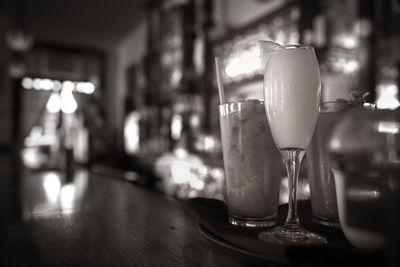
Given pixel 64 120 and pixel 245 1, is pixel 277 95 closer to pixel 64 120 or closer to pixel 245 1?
pixel 64 120

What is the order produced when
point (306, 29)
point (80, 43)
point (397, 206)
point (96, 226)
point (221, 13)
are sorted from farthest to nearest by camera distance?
point (80, 43), point (221, 13), point (306, 29), point (96, 226), point (397, 206)

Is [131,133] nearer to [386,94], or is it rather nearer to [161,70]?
[161,70]

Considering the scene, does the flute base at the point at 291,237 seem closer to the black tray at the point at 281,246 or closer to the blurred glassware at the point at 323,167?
the black tray at the point at 281,246

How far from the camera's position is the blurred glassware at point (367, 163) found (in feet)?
1.31

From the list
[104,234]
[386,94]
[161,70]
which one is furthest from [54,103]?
[161,70]

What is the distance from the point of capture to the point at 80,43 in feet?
29.5

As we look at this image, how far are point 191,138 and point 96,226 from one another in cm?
379

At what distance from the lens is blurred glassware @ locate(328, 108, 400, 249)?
40 cm

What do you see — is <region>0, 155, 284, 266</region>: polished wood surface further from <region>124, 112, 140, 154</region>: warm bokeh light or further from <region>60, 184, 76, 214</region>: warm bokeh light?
<region>124, 112, 140, 154</region>: warm bokeh light

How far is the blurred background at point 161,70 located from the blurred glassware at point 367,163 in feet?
1.03

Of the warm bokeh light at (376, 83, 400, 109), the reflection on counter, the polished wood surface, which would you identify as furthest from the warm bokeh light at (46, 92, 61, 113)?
the warm bokeh light at (376, 83, 400, 109)

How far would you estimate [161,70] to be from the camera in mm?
6129

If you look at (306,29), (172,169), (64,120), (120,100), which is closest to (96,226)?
(64,120)

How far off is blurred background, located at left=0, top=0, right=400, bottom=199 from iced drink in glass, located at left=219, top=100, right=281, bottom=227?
75mm
